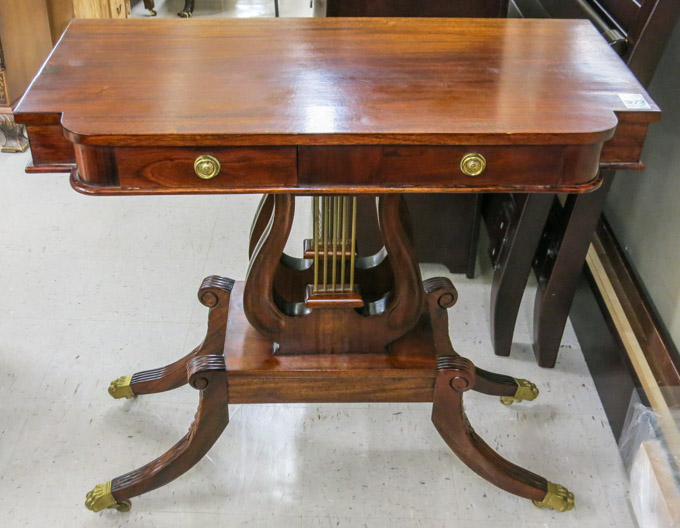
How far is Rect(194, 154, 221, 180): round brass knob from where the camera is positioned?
3.71 ft

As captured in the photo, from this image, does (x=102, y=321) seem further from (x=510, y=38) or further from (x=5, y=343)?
(x=510, y=38)

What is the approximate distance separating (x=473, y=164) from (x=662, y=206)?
2.49ft

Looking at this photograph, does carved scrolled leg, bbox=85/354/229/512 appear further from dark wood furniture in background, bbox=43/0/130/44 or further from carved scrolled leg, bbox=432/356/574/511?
dark wood furniture in background, bbox=43/0/130/44

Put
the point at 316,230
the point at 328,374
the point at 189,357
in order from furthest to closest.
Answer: the point at 189,357
the point at 328,374
the point at 316,230

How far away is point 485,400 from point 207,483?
2.17ft

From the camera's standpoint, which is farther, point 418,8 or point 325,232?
point 418,8

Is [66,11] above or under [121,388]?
above

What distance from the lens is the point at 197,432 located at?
1.54 meters

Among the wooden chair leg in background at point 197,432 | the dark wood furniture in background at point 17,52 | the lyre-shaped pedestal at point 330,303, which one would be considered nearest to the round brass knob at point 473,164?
the lyre-shaped pedestal at point 330,303

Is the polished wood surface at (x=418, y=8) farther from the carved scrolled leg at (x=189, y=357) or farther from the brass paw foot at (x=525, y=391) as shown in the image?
the brass paw foot at (x=525, y=391)

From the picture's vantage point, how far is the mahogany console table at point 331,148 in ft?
3.73

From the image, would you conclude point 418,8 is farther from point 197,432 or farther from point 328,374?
point 197,432

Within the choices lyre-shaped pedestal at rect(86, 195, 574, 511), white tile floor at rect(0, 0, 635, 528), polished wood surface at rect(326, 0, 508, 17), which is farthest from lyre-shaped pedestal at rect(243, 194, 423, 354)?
polished wood surface at rect(326, 0, 508, 17)

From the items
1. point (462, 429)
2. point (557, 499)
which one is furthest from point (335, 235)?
point (557, 499)
